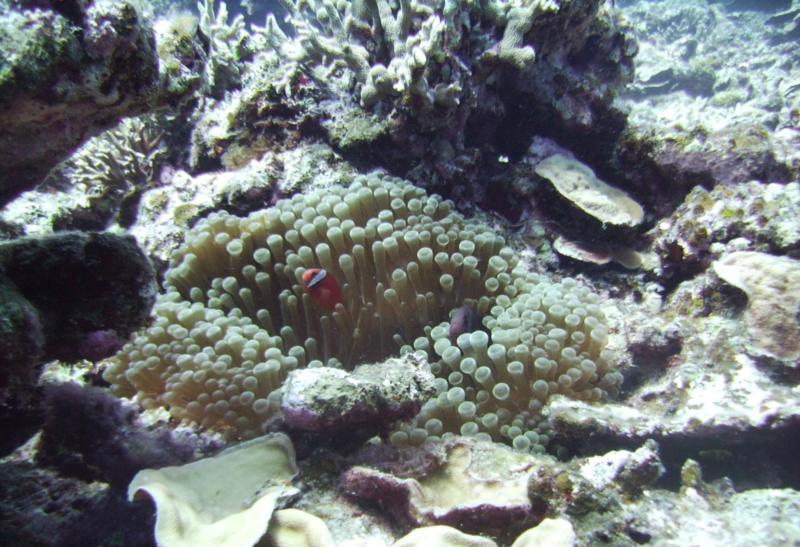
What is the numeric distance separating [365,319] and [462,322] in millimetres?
638

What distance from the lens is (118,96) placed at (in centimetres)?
183

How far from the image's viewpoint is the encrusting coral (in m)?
2.64

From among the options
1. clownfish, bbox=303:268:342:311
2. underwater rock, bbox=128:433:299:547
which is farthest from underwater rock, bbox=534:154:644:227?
underwater rock, bbox=128:433:299:547

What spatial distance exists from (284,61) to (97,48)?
3393 mm

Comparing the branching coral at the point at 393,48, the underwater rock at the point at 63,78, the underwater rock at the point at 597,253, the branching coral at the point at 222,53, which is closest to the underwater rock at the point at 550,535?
the underwater rock at the point at 63,78

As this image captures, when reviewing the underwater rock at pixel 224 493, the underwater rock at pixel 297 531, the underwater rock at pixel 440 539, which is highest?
the underwater rock at pixel 224 493

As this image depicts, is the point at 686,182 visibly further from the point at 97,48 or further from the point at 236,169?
the point at 97,48

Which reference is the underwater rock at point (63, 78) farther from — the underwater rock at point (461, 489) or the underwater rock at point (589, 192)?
the underwater rock at point (589, 192)

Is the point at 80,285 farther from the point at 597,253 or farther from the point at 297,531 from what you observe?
the point at 597,253

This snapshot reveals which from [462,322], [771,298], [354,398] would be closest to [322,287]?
[462,322]

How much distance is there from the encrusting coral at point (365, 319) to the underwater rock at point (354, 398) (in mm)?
165

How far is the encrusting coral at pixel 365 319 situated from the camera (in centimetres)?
264

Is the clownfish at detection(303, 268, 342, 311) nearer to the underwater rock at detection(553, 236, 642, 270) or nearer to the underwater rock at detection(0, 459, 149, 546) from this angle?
the underwater rock at detection(0, 459, 149, 546)

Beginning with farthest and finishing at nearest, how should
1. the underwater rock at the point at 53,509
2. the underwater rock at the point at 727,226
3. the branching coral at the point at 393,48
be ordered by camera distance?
1. the branching coral at the point at 393,48
2. the underwater rock at the point at 727,226
3. the underwater rock at the point at 53,509
